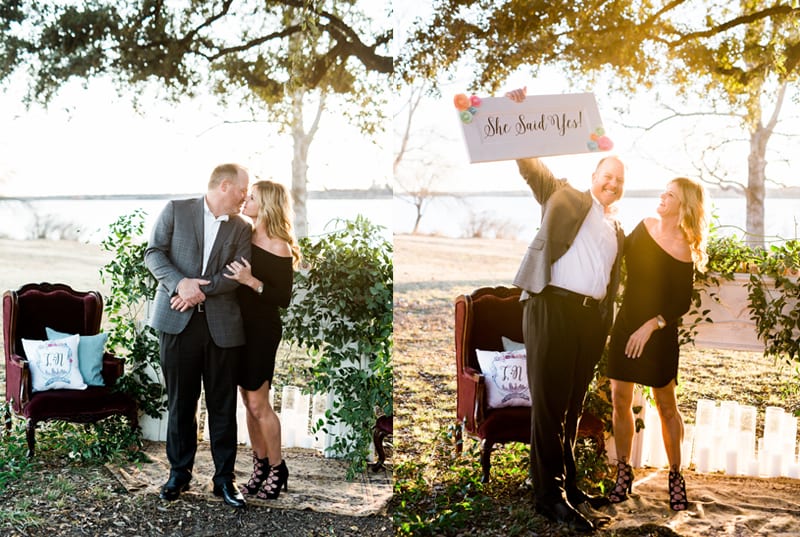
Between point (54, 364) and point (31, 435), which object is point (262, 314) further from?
point (31, 435)

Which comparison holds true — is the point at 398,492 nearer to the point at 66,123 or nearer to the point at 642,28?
the point at 642,28

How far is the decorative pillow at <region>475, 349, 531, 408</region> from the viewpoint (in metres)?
3.36

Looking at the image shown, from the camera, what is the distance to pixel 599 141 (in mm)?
3152

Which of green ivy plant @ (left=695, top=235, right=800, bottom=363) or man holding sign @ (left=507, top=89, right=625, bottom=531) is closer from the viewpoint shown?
man holding sign @ (left=507, top=89, right=625, bottom=531)

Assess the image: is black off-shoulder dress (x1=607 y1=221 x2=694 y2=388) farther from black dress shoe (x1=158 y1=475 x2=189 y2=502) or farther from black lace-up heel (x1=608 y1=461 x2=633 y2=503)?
black dress shoe (x1=158 y1=475 x2=189 y2=502)

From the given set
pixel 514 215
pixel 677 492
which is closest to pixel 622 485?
pixel 677 492

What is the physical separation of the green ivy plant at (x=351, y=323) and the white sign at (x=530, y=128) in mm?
1075

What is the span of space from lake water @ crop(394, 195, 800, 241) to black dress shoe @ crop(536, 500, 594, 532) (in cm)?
109

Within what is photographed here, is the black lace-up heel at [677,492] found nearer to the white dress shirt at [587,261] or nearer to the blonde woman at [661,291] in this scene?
the blonde woman at [661,291]

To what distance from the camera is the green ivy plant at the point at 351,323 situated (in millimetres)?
3988

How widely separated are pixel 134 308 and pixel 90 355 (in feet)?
1.14

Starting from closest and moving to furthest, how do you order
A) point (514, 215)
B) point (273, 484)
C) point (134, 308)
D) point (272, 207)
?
point (272, 207)
point (273, 484)
point (514, 215)
point (134, 308)

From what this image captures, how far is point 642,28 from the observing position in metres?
3.46

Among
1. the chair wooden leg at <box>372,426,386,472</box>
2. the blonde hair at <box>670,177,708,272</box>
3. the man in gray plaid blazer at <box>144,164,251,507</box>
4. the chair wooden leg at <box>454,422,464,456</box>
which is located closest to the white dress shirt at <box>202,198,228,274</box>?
the man in gray plaid blazer at <box>144,164,251,507</box>
